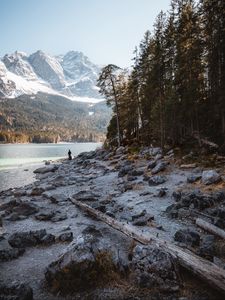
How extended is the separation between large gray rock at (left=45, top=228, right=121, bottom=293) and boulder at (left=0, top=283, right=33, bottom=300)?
66 cm

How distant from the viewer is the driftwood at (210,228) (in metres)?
8.82

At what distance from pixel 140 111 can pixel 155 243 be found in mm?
37780

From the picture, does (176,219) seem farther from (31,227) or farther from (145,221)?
(31,227)

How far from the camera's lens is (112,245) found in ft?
25.3

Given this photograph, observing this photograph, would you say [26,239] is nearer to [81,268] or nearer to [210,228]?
[81,268]

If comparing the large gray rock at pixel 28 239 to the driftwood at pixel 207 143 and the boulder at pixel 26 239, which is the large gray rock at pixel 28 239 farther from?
the driftwood at pixel 207 143

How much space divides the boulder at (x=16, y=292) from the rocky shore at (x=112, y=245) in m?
0.02

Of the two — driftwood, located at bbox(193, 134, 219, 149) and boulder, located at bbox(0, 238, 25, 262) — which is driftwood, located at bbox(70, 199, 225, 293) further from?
driftwood, located at bbox(193, 134, 219, 149)

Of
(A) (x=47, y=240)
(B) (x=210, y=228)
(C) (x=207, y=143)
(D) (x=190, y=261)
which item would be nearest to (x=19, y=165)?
(C) (x=207, y=143)

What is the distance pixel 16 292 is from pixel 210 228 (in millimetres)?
6522

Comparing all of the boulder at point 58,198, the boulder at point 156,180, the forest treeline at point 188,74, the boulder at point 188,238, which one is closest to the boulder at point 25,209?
the boulder at point 58,198

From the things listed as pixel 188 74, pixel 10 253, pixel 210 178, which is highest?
pixel 188 74

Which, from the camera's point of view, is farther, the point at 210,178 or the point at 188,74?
the point at 188,74

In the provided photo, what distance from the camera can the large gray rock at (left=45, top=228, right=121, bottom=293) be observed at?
631 cm
